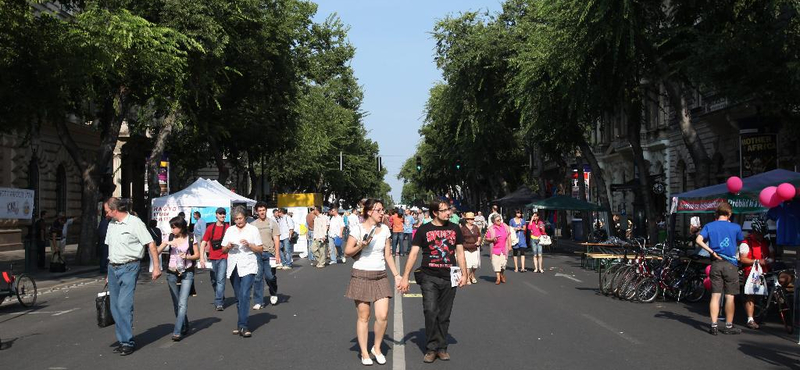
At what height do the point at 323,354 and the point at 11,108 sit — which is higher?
the point at 11,108

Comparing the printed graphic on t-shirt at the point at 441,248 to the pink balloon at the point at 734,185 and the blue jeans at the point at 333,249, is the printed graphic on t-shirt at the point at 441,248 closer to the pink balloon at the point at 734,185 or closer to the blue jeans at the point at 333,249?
the pink balloon at the point at 734,185

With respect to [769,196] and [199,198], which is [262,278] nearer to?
[769,196]

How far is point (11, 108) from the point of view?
57.8 ft

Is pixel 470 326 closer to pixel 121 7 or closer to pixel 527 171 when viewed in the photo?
pixel 121 7

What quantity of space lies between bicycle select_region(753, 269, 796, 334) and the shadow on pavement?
1.41 metres

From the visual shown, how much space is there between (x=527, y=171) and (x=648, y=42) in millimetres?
37895

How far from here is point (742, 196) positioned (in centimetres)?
1475

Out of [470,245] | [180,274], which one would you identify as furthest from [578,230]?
[180,274]

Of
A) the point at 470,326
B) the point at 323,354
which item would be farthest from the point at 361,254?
the point at 470,326

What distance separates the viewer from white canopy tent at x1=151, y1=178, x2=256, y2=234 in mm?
27359

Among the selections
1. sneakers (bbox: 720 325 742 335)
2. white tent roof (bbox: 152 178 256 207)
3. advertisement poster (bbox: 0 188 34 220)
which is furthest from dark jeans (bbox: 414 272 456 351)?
white tent roof (bbox: 152 178 256 207)

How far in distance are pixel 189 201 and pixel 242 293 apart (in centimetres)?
1831

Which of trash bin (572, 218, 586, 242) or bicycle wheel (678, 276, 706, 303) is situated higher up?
trash bin (572, 218, 586, 242)

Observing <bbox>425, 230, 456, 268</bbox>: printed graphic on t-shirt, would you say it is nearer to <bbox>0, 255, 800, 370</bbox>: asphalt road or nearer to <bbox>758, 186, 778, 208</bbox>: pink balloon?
<bbox>0, 255, 800, 370</bbox>: asphalt road
